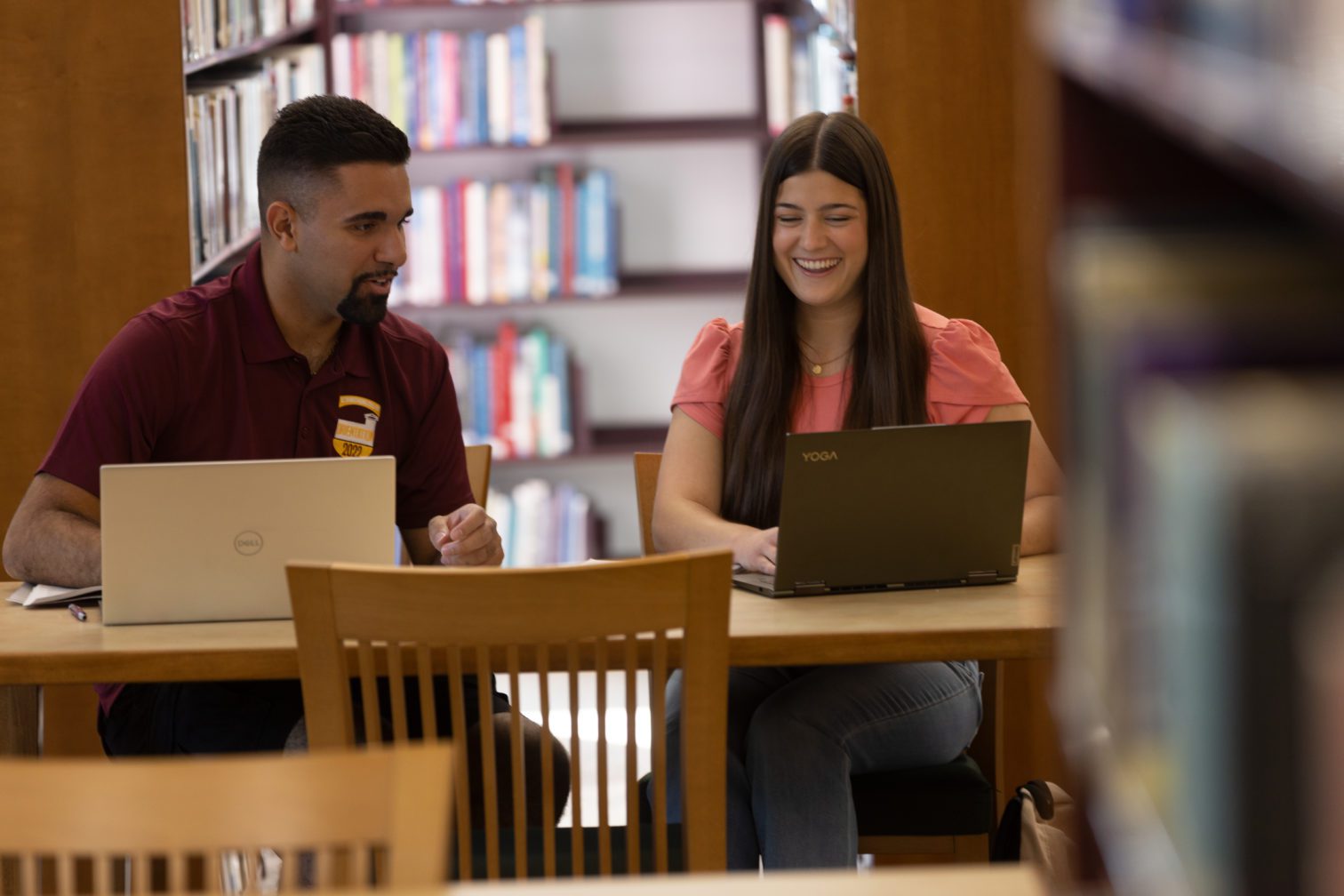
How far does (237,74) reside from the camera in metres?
3.62

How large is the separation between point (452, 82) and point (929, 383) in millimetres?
2406

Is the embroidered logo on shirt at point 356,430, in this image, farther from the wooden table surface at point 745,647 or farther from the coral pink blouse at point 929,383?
the wooden table surface at point 745,647

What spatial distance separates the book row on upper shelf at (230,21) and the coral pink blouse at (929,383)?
3.92 ft

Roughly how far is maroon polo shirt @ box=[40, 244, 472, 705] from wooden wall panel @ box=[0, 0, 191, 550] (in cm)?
54

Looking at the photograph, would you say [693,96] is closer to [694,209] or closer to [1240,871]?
[694,209]

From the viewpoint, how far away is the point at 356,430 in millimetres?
2369

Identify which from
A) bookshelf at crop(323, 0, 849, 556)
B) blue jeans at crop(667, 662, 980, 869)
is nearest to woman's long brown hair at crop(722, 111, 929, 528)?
blue jeans at crop(667, 662, 980, 869)

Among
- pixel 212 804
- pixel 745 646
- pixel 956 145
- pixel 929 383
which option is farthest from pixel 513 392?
pixel 212 804

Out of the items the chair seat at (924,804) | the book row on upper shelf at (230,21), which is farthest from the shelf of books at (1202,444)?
the book row on upper shelf at (230,21)

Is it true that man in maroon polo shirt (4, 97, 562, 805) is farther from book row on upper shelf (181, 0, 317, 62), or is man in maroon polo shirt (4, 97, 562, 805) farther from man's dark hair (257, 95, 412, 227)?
book row on upper shelf (181, 0, 317, 62)

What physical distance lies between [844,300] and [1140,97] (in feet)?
5.65

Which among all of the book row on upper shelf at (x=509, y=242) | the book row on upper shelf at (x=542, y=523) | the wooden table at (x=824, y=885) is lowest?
the book row on upper shelf at (x=542, y=523)

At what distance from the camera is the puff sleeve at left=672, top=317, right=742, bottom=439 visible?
2375mm

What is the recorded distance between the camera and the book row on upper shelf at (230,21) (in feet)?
9.72
